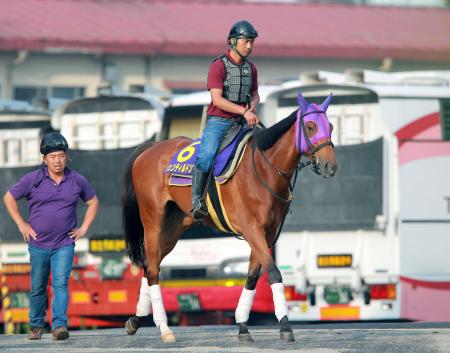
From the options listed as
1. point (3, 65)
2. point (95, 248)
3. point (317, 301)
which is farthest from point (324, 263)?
point (3, 65)

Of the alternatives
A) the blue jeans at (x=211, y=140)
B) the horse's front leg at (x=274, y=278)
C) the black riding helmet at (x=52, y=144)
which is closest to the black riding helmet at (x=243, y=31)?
the blue jeans at (x=211, y=140)

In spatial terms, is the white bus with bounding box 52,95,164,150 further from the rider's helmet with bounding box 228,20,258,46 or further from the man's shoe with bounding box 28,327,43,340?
the rider's helmet with bounding box 228,20,258,46

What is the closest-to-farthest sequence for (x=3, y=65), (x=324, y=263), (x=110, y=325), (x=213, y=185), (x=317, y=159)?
1. (x=317, y=159)
2. (x=213, y=185)
3. (x=324, y=263)
4. (x=110, y=325)
5. (x=3, y=65)

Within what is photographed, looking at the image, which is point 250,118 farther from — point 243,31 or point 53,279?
point 53,279

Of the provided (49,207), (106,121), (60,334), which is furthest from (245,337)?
(106,121)

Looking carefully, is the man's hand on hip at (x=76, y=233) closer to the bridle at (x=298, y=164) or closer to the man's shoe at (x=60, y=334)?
the man's shoe at (x=60, y=334)

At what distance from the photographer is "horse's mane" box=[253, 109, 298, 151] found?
A: 13.9 metres

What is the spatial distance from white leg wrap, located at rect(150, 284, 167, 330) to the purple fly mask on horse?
7.16ft

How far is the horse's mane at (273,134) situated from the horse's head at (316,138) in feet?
0.71

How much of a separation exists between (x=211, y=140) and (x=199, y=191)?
0.52 m

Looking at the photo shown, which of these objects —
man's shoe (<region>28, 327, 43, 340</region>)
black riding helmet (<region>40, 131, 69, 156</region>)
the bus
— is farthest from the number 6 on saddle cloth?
the bus

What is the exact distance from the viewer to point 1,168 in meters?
21.6

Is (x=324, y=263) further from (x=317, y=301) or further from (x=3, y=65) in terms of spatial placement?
(x=3, y=65)

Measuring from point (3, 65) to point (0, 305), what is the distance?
23.4m
